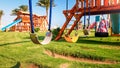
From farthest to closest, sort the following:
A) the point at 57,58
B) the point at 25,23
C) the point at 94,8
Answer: the point at 25,23 < the point at 94,8 < the point at 57,58

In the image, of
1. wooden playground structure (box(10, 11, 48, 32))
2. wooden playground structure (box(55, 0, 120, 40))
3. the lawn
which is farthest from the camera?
wooden playground structure (box(10, 11, 48, 32))

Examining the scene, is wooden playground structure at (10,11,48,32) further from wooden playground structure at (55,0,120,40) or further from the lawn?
the lawn

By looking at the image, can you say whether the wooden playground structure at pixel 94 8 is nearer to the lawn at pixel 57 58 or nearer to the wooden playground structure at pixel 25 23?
the lawn at pixel 57 58

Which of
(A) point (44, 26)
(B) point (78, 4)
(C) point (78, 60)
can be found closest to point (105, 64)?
(C) point (78, 60)

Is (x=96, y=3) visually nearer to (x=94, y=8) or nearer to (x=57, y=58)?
(x=94, y=8)

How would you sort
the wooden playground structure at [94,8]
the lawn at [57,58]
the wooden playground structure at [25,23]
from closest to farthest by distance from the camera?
the lawn at [57,58]
the wooden playground structure at [94,8]
the wooden playground structure at [25,23]

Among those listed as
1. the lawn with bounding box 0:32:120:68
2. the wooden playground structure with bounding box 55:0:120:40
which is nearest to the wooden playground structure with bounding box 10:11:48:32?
the wooden playground structure with bounding box 55:0:120:40

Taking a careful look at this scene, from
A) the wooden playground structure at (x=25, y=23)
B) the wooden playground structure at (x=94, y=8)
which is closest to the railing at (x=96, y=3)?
the wooden playground structure at (x=94, y=8)

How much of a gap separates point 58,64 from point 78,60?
1252 millimetres

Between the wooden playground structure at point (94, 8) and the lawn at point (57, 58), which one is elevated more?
the wooden playground structure at point (94, 8)

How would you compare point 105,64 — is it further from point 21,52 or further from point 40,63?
point 21,52

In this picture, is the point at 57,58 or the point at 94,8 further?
the point at 94,8

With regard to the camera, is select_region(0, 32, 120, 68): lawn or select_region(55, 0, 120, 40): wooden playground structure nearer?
select_region(0, 32, 120, 68): lawn

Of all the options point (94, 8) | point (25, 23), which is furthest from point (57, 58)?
point (25, 23)
